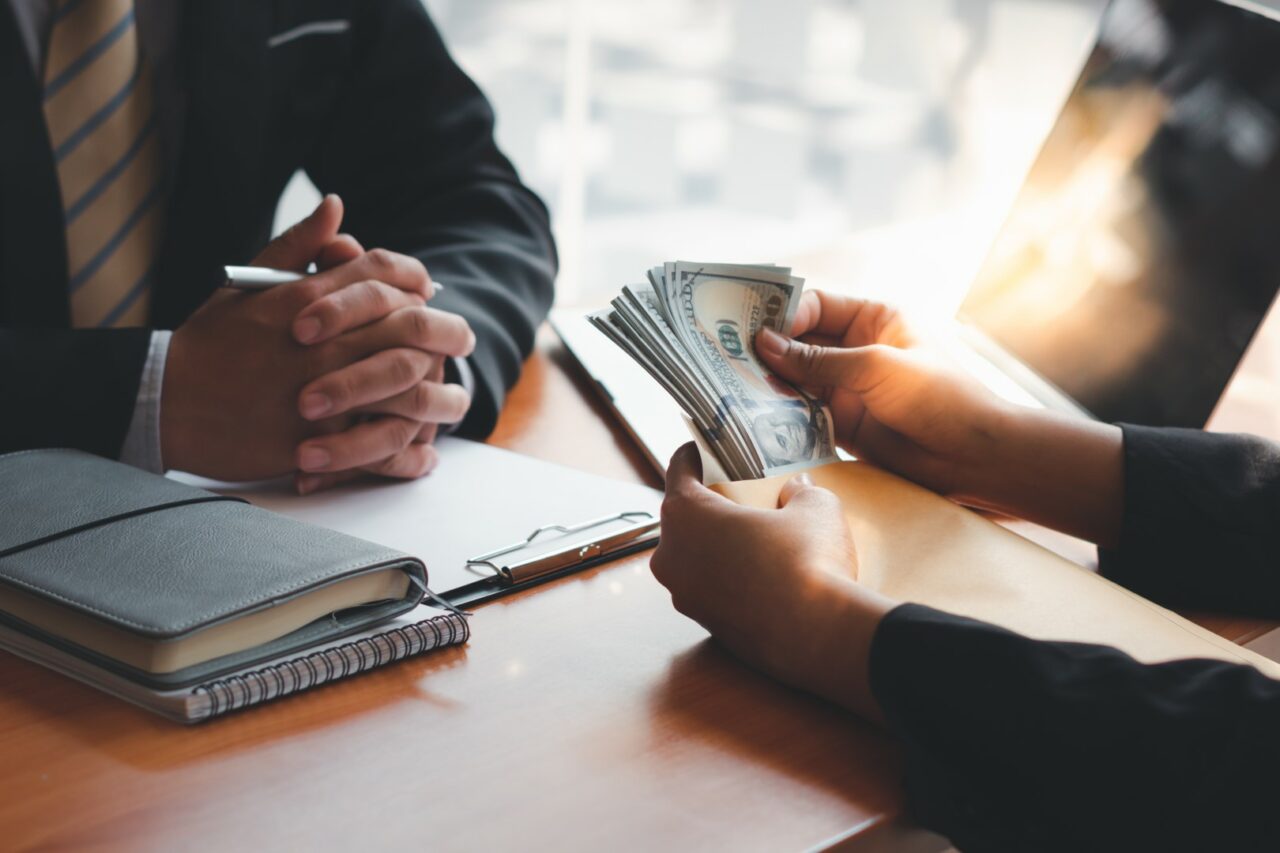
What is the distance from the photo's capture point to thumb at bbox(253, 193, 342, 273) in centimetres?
93

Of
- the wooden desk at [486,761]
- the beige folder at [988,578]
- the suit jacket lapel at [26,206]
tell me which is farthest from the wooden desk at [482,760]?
the suit jacket lapel at [26,206]

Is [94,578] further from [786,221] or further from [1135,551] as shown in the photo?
[786,221]

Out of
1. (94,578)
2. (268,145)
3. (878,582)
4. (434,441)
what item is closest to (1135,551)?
(878,582)

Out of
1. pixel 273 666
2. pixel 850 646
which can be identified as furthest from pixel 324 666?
pixel 850 646

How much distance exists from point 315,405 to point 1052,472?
0.60 metres

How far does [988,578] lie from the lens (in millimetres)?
687

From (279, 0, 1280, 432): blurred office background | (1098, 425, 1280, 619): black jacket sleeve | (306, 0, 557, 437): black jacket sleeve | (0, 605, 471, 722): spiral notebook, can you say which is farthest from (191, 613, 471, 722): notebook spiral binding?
(279, 0, 1280, 432): blurred office background

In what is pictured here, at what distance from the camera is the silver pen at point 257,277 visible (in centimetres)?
89

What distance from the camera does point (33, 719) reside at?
1.91 ft

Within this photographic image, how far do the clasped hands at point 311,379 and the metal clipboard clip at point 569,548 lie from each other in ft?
0.59

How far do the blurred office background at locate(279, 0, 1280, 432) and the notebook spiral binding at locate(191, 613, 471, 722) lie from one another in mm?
2220

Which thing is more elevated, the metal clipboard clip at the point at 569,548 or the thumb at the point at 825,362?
the thumb at the point at 825,362

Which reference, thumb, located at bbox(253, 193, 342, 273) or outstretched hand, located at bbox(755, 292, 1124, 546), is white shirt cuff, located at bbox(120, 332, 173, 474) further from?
outstretched hand, located at bbox(755, 292, 1124, 546)

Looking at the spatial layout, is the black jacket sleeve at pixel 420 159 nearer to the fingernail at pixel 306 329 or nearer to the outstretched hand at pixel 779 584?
the fingernail at pixel 306 329
